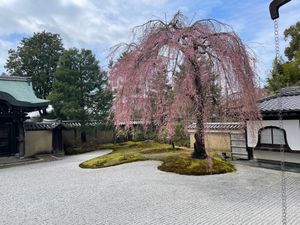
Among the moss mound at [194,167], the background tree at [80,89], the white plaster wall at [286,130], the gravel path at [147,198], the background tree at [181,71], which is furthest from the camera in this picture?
the background tree at [80,89]

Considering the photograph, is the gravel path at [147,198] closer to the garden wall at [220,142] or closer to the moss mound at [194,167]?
the moss mound at [194,167]

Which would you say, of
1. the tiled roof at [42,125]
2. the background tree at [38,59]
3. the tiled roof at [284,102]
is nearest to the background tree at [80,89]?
the tiled roof at [42,125]

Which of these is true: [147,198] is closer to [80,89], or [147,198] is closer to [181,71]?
[181,71]

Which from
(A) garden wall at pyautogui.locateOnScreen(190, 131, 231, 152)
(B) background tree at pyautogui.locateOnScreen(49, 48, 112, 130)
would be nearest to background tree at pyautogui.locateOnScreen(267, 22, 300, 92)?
(A) garden wall at pyautogui.locateOnScreen(190, 131, 231, 152)

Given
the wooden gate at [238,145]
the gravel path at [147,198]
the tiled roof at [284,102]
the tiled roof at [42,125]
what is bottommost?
the gravel path at [147,198]

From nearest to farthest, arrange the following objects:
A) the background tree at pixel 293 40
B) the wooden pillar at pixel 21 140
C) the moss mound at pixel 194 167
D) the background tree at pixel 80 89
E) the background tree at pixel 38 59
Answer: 1. the moss mound at pixel 194 167
2. the wooden pillar at pixel 21 140
3. the background tree at pixel 80 89
4. the background tree at pixel 293 40
5. the background tree at pixel 38 59

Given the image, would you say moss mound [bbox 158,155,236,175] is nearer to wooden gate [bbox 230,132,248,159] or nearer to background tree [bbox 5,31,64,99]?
wooden gate [bbox 230,132,248,159]

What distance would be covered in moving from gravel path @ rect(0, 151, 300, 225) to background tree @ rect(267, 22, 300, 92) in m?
10.7

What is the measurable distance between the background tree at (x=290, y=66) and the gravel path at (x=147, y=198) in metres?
10.7

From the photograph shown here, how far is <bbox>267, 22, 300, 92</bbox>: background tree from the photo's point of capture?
727 inches

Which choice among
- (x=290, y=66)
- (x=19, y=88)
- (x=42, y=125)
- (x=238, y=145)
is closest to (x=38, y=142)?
(x=42, y=125)

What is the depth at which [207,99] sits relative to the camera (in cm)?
886

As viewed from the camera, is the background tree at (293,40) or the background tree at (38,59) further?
the background tree at (38,59)

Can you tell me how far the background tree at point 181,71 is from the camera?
830 cm
